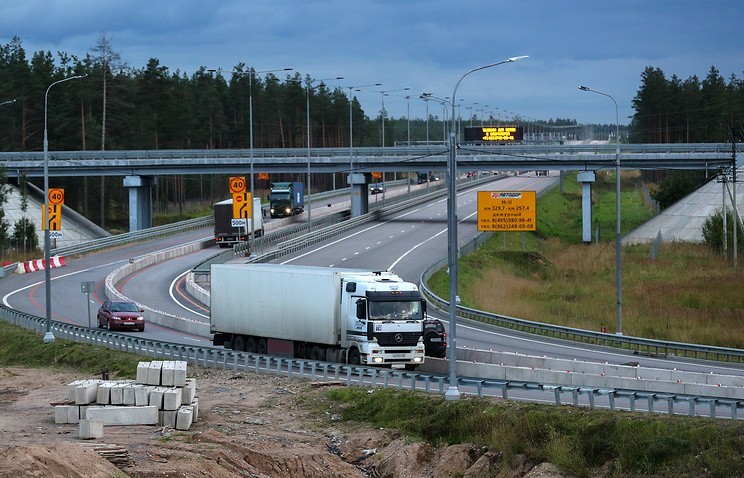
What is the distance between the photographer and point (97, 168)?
108 metres

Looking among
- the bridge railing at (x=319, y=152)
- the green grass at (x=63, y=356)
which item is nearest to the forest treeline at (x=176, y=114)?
the bridge railing at (x=319, y=152)

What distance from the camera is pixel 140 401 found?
97.6ft

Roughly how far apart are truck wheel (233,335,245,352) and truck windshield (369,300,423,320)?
761cm

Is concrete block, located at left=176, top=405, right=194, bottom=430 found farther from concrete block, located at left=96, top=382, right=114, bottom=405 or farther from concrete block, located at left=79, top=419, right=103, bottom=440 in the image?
concrete block, located at left=79, top=419, right=103, bottom=440

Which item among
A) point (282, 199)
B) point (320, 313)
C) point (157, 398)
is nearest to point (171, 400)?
point (157, 398)

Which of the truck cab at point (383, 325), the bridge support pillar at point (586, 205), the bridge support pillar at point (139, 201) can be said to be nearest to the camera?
the truck cab at point (383, 325)

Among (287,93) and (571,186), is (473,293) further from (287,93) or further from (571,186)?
(571,186)

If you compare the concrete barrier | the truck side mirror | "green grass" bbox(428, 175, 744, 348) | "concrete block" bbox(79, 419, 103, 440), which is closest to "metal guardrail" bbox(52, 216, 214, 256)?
the concrete barrier

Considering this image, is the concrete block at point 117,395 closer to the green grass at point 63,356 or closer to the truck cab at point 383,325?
the green grass at point 63,356

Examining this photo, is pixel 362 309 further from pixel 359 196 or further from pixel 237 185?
pixel 359 196

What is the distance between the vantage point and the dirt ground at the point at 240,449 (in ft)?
76.7

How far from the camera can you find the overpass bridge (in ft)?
326

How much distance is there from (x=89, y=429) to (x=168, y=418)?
8.99 feet

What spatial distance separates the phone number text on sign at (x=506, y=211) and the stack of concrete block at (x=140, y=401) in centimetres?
4525
